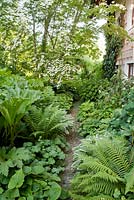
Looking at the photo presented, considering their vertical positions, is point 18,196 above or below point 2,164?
below

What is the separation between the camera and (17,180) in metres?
3.24

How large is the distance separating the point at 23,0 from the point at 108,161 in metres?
6.41

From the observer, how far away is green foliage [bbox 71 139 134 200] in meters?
3.02

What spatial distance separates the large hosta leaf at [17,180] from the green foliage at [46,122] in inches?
44.5

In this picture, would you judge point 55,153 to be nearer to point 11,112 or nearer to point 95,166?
point 11,112

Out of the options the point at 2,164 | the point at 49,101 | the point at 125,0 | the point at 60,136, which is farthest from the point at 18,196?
the point at 125,0

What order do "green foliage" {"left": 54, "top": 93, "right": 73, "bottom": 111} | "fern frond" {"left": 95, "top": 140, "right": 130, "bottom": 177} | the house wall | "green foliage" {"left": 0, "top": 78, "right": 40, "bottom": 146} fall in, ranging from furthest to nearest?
the house wall
"green foliage" {"left": 54, "top": 93, "right": 73, "bottom": 111}
"green foliage" {"left": 0, "top": 78, "right": 40, "bottom": 146}
"fern frond" {"left": 95, "top": 140, "right": 130, "bottom": 177}

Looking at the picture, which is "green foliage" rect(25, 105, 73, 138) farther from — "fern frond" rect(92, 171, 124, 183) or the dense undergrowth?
"fern frond" rect(92, 171, 124, 183)

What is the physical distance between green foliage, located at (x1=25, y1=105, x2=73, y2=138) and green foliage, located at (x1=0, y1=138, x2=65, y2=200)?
525mm

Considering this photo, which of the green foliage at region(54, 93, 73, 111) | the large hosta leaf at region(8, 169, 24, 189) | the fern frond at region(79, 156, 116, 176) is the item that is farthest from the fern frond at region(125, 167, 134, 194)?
the green foliage at region(54, 93, 73, 111)

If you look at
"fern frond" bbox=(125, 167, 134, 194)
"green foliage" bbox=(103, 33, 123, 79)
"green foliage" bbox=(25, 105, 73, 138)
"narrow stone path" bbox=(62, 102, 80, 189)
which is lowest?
"narrow stone path" bbox=(62, 102, 80, 189)

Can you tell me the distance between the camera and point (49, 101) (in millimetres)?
6195

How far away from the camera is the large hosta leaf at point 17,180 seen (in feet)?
10.5

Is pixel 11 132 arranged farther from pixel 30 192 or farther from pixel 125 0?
pixel 125 0
